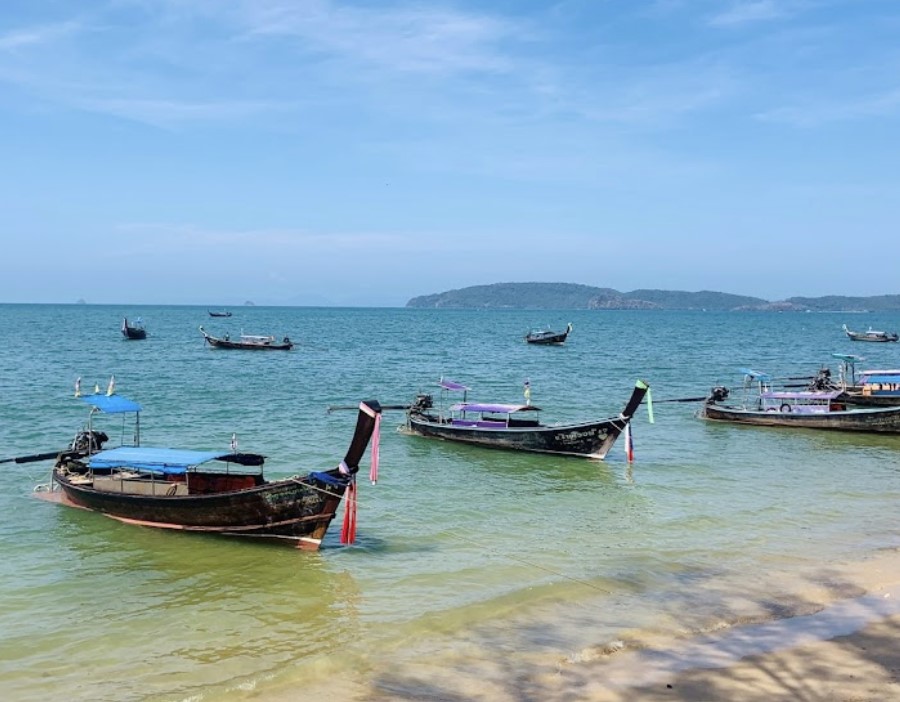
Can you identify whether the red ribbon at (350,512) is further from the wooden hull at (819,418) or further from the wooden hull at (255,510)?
the wooden hull at (819,418)

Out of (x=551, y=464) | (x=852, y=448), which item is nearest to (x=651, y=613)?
(x=551, y=464)

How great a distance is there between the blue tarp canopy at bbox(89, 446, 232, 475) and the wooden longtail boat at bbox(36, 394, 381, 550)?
2 cm

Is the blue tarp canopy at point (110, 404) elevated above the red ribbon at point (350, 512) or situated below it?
above

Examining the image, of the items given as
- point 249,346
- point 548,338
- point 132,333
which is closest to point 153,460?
point 249,346

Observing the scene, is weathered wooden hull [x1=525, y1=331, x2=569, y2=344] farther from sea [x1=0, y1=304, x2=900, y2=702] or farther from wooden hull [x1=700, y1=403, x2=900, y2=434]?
sea [x1=0, y1=304, x2=900, y2=702]

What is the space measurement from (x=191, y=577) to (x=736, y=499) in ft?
47.3

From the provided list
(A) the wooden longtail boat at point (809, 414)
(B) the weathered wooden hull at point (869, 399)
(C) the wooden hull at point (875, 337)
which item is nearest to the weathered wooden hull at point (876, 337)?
(C) the wooden hull at point (875, 337)

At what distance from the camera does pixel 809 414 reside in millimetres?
35594

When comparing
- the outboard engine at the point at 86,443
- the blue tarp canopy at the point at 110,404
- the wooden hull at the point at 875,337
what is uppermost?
the wooden hull at the point at 875,337

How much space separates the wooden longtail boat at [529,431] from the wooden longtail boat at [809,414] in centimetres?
906

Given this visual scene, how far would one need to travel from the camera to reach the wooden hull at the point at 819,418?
111 ft

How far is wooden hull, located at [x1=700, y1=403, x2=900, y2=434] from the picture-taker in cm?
3391

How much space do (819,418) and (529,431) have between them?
13782 mm

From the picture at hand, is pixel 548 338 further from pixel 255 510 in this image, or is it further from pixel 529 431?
pixel 255 510
